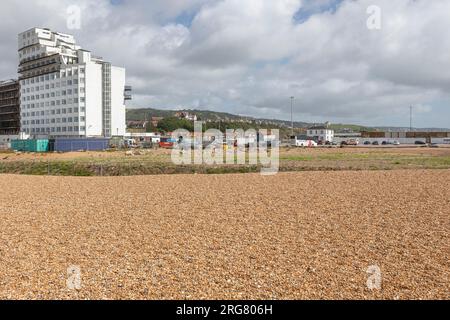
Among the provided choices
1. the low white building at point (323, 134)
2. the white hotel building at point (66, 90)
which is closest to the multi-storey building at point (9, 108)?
the white hotel building at point (66, 90)

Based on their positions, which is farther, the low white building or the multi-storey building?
the low white building

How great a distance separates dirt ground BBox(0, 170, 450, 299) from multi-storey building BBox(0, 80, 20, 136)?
87.6 meters

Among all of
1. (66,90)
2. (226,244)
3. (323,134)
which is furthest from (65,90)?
(226,244)

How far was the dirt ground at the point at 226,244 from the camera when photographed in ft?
18.6

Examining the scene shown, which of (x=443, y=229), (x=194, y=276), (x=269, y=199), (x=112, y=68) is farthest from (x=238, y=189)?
(x=112, y=68)

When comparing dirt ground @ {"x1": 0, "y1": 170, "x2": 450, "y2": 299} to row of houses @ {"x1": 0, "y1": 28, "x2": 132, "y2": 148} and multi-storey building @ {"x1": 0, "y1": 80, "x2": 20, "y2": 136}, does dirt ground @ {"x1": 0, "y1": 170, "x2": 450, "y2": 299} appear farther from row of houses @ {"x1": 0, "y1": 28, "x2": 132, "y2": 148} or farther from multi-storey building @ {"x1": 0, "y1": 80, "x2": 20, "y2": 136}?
multi-storey building @ {"x1": 0, "y1": 80, "x2": 20, "y2": 136}

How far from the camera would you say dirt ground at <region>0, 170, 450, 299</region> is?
18.6ft

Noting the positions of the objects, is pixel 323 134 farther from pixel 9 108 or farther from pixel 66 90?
pixel 9 108

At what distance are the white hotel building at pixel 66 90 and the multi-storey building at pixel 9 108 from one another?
5.22m

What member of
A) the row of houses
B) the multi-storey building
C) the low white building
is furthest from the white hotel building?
the low white building

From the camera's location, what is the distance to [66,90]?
79312mm
